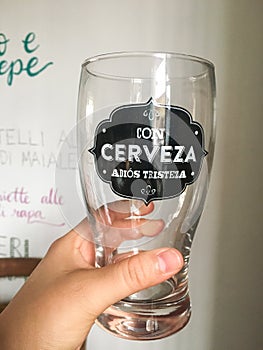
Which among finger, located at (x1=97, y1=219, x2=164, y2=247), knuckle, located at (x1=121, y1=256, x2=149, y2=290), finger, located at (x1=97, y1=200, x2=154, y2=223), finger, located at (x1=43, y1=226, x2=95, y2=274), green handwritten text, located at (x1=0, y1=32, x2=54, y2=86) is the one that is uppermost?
green handwritten text, located at (x1=0, y1=32, x2=54, y2=86)

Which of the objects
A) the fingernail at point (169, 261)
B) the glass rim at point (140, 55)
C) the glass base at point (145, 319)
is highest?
the glass rim at point (140, 55)

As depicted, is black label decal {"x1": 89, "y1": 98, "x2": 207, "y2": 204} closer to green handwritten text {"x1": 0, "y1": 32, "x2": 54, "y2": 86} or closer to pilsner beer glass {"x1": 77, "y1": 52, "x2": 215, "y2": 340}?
pilsner beer glass {"x1": 77, "y1": 52, "x2": 215, "y2": 340}

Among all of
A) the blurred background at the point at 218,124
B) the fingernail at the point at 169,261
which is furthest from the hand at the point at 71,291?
the blurred background at the point at 218,124

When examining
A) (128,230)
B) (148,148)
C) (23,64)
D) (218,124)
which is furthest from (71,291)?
(23,64)

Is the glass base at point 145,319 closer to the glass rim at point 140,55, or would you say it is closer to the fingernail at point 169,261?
the fingernail at point 169,261

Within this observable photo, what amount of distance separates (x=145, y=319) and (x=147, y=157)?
0.16 meters

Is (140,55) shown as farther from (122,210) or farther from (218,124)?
(218,124)

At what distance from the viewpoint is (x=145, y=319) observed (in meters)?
0.53

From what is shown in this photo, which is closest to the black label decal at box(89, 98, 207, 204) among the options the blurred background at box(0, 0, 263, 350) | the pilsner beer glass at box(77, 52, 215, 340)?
the pilsner beer glass at box(77, 52, 215, 340)

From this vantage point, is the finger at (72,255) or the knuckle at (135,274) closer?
the knuckle at (135,274)

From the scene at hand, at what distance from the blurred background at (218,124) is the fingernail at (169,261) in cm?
75

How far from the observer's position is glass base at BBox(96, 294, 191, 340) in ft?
1.73

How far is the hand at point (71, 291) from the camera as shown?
0.50m

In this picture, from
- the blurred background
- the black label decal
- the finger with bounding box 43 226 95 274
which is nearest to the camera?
the black label decal
